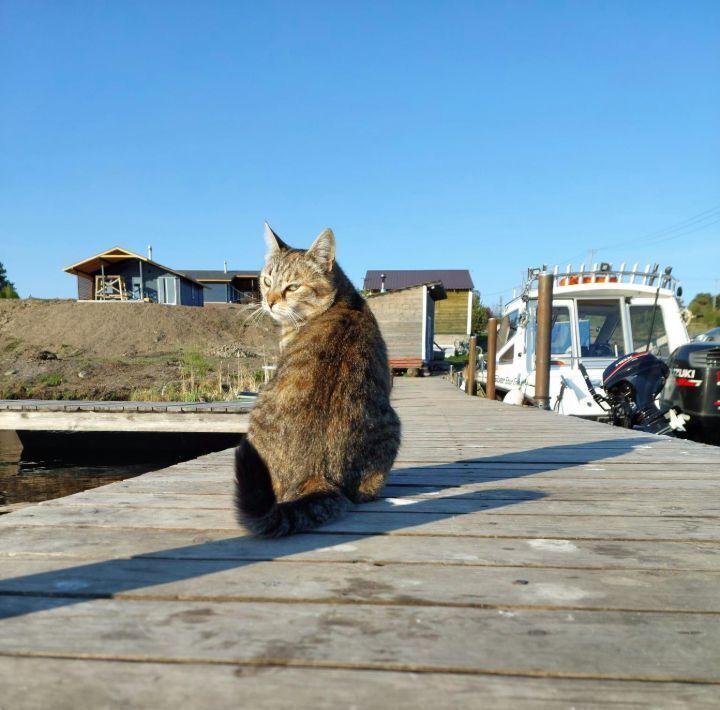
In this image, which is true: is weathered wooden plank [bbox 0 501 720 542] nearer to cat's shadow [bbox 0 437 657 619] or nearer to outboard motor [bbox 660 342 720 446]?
cat's shadow [bbox 0 437 657 619]

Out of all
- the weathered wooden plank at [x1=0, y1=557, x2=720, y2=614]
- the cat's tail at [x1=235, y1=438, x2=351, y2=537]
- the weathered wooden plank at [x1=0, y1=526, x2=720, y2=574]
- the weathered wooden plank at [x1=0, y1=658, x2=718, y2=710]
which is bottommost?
the weathered wooden plank at [x1=0, y1=526, x2=720, y2=574]

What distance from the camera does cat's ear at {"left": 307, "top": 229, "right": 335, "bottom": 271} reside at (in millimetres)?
3207

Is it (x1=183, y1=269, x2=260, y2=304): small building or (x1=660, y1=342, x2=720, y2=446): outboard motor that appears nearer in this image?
(x1=660, y1=342, x2=720, y2=446): outboard motor

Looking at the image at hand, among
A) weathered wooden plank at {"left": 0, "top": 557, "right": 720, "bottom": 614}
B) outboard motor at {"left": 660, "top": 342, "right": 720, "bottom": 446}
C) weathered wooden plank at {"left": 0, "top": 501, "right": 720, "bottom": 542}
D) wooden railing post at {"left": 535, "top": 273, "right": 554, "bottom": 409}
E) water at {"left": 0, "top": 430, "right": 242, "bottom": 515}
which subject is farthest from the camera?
wooden railing post at {"left": 535, "top": 273, "right": 554, "bottom": 409}

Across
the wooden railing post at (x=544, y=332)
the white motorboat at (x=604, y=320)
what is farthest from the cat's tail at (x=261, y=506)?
the white motorboat at (x=604, y=320)

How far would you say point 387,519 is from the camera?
86.6 inches

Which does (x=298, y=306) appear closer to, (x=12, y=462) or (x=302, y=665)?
(x=302, y=665)

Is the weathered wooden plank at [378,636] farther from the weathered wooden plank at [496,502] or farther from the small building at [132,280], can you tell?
the small building at [132,280]

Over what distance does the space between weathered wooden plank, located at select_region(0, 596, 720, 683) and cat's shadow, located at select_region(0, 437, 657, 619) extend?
0.19 feet

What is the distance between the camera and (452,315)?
40.0m

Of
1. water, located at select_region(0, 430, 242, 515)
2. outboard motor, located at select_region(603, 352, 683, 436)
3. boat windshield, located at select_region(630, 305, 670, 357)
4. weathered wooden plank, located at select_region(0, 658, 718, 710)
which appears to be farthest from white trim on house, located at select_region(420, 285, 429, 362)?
weathered wooden plank, located at select_region(0, 658, 718, 710)

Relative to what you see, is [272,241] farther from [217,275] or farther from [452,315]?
[217,275]

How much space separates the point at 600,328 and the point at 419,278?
113ft

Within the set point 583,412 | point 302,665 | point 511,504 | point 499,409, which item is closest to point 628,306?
point 583,412
